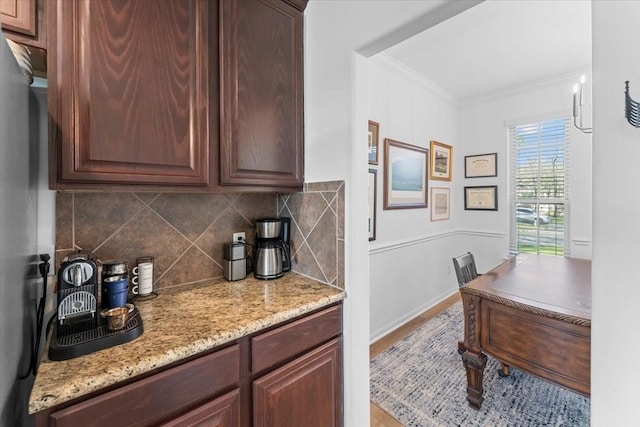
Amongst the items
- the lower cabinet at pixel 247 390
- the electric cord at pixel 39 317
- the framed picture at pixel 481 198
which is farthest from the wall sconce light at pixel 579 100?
the electric cord at pixel 39 317

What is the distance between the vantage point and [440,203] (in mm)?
3701

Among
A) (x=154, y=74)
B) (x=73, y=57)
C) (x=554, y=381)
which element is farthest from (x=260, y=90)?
(x=554, y=381)

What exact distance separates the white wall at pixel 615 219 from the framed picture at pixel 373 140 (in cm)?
188

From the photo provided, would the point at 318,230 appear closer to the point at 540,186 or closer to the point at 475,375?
the point at 475,375

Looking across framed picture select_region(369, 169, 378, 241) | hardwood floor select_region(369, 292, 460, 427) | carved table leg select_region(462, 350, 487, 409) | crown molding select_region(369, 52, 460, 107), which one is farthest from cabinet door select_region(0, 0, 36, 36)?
carved table leg select_region(462, 350, 487, 409)

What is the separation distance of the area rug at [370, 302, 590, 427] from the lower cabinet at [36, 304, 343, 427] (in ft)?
2.56

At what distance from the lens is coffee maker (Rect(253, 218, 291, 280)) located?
5.08 ft

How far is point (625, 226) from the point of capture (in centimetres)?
71

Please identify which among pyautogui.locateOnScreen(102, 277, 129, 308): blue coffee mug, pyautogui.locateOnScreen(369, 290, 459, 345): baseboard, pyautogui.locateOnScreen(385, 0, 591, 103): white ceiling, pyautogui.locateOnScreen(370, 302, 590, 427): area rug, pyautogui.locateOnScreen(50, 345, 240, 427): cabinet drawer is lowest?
pyautogui.locateOnScreen(370, 302, 590, 427): area rug

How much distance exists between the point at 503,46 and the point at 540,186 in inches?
74.5

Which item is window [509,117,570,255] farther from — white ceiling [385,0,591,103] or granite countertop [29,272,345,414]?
granite countertop [29,272,345,414]

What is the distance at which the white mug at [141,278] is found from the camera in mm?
1287

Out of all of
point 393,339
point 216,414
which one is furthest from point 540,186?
point 216,414

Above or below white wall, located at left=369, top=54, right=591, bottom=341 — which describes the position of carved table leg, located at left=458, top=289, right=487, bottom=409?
below
